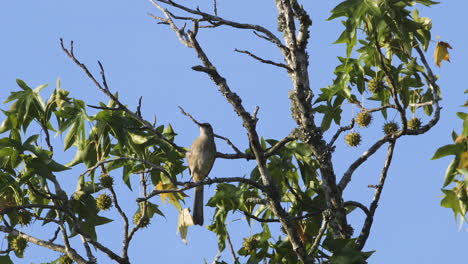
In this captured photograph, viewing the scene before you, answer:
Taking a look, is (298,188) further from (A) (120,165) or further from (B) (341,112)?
(A) (120,165)

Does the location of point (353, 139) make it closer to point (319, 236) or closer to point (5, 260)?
point (319, 236)

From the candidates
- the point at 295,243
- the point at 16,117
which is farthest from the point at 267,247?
the point at 16,117

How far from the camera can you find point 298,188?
8.48 metres

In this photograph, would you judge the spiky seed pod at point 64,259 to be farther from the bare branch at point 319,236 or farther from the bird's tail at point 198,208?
the bare branch at point 319,236

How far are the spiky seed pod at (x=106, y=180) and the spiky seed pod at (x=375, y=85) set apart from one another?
2.81 metres

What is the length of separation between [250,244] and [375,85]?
2.08m

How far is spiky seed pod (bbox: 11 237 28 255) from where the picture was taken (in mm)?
8695

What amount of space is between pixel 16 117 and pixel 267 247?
9.65 ft

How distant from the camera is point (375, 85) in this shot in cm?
826

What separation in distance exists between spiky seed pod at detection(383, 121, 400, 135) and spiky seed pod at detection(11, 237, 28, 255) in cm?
405

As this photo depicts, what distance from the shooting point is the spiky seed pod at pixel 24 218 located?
8648 millimetres

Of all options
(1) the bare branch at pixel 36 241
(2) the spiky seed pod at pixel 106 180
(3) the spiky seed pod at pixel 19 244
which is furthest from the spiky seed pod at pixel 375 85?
(3) the spiky seed pod at pixel 19 244

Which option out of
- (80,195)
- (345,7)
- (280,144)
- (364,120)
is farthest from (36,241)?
(345,7)

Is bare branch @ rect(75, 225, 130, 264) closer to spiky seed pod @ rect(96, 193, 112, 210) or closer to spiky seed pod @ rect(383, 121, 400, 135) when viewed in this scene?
spiky seed pod @ rect(96, 193, 112, 210)
